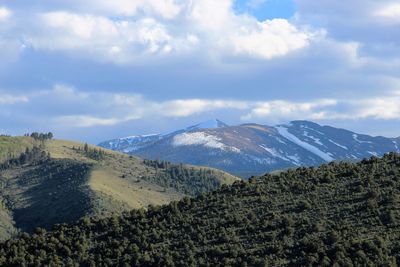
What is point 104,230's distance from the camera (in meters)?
A: 103

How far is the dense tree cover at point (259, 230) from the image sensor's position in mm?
81938

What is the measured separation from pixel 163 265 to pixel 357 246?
21.1 meters

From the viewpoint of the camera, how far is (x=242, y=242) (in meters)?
89.0

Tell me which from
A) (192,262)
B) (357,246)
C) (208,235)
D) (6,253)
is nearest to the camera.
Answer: (357,246)

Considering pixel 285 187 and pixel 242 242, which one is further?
pixel 285 187

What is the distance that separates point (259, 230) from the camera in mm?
91312

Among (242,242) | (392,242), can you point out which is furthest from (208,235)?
(392,242)

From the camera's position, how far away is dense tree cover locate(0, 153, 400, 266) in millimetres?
81938

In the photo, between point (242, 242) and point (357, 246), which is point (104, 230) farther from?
point (357, 246)

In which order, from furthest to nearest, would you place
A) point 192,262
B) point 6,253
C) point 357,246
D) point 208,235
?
1. point 6,253
2. point 208,235
3. point 192,262
4. point 357,246

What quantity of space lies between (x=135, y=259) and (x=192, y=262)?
7915 millimetres

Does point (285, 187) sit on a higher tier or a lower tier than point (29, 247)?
higher

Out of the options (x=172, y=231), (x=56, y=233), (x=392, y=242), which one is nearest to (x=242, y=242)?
(x=172, y=231)

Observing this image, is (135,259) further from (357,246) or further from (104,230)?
(357,246)
